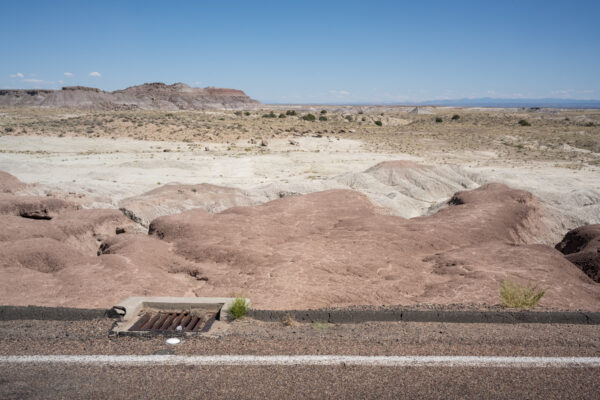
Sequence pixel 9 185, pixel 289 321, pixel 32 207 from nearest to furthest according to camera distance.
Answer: pixel 289 321 → pixel 32 207 → pixel 9 185

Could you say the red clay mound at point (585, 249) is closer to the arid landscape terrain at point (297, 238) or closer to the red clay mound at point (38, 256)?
the arid landscape terrain at point (297, 238)

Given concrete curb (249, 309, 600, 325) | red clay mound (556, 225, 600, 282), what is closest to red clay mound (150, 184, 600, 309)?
red clay mound (556, 225, 600, 282)

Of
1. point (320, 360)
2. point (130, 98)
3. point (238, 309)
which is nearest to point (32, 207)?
point (238, 309)

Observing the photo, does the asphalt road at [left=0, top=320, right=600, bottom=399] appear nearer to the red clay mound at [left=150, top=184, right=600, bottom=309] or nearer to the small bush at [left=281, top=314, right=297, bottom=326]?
the small bush at [left=281, top=314, right=297, bottom=326]

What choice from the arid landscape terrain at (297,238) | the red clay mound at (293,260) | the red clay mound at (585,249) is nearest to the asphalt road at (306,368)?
the arid landscape terrain at (297,238)

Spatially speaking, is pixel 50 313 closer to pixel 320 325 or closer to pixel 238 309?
pixel 238 309

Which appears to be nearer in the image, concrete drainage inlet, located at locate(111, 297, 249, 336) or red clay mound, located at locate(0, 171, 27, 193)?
concrete drainage inlet, located at locate(111, 297, 249, 336)
